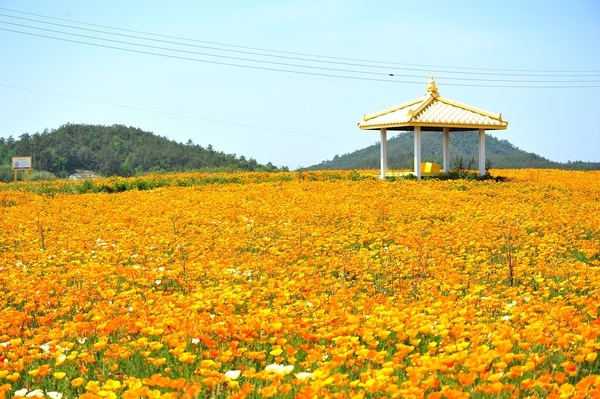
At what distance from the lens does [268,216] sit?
13.0m

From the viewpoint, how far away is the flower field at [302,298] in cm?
387

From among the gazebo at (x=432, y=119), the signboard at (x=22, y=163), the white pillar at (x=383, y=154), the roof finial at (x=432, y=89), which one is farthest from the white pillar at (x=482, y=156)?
the signboard at (x=22, y=163)

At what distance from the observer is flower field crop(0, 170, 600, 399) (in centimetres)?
387

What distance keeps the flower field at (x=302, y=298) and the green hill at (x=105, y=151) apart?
41479 millimetres

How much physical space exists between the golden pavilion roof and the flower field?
10.2 meters

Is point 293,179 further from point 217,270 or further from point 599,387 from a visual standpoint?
point 599,387

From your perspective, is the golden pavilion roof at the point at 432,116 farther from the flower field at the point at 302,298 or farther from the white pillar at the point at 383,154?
the flower field at the point at 302,298

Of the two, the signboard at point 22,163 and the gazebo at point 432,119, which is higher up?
the gazebo at point 432,119

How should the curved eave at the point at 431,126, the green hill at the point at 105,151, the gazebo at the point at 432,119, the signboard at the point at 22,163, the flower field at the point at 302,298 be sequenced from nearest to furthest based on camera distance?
1. the flower field at the point at 302,298
2. the gazebo at the point at 432,119
3. the curved eave at the point at 431,126
4. the signboard at the point at 22,163
5. the green hill at the point at 105,151

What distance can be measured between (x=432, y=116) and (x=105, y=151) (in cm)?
4662

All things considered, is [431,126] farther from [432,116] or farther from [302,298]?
[302,298]

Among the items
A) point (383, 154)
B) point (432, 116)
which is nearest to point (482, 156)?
point (432, 116)

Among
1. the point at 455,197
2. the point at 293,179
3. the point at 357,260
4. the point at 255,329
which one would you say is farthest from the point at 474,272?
the point at 293,179

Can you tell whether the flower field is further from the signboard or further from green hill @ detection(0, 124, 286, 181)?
green hill @ detection(0, 124, 286, 181)
